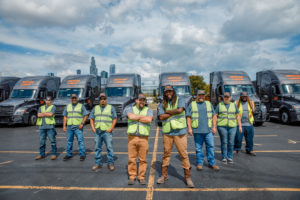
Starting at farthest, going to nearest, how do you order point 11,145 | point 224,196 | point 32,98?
1. point 32,98
2. point 11,145
3. point 224,196

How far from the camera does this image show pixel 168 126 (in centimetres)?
373

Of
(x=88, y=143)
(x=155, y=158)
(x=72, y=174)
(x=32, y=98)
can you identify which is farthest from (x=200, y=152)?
(x=32, y=98)

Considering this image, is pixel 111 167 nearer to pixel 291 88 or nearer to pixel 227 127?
pixel 227 127

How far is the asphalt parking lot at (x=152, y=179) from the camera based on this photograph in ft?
11.1

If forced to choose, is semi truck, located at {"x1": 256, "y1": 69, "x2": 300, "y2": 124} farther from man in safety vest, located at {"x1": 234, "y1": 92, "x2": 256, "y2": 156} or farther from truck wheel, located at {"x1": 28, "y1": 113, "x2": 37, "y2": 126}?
truck wheel, located at {"x1": 28, "y1": 113, "x2": 37, "y2": 126}

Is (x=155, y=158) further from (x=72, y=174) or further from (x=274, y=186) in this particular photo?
(x=274, y=186)

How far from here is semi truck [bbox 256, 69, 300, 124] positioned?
10.7m

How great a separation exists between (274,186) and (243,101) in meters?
2.59

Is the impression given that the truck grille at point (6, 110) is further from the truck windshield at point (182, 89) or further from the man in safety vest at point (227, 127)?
the man in safety vest at point (227, 127)

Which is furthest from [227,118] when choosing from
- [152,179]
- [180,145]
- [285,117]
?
[285,117]

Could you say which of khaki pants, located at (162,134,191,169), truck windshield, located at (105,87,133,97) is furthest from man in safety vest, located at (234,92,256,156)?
truck windshield, located at (105,87,133,97)

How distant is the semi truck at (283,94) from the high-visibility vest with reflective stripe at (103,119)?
33.8 feet

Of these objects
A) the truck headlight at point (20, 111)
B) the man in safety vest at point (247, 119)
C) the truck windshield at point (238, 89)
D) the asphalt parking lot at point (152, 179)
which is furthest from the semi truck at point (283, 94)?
the truck headlight at point (20, 111)

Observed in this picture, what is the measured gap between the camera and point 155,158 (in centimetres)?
541
